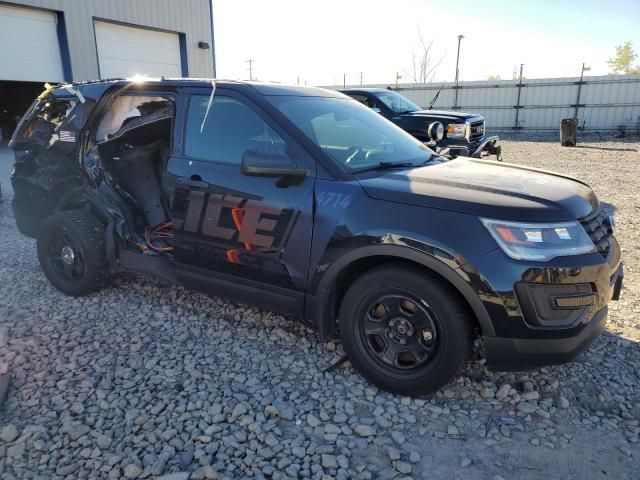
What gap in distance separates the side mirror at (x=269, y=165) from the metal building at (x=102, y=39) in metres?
13.3

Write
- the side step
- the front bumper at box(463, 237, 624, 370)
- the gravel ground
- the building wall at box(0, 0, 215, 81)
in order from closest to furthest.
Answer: the gravel ground → the front bumper at box(463, 237, 624, 370) → the side step → the building wall at box(0, 0, 215, 81)

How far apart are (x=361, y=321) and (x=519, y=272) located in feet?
3.13

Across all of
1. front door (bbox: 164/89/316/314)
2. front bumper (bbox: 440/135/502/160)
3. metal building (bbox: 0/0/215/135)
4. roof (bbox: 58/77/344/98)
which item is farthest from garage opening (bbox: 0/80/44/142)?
front door (bbox: 164/89/316/314)

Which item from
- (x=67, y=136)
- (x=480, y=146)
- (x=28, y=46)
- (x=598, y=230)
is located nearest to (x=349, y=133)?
(x=598, y=230)

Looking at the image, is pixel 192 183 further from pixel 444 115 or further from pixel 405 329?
pixel 444 115

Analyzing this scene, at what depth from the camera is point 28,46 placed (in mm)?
13195

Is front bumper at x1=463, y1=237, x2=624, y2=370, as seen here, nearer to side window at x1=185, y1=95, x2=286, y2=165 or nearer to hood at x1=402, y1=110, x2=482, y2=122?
A: side window at x1=185, y1=95, x2=286, y2=165

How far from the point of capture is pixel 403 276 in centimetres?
269

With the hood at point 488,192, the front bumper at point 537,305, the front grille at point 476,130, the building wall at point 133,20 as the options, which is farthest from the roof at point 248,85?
the building wall at point 133,20

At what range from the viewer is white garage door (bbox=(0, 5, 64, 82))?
500 inches

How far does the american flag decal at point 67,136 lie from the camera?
414 centimetres

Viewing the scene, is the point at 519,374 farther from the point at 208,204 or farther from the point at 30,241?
the point at 30,241

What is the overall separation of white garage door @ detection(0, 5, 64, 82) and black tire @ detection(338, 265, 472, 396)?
555 inches

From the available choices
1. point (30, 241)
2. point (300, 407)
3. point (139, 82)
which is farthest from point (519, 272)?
point (30, 241)
